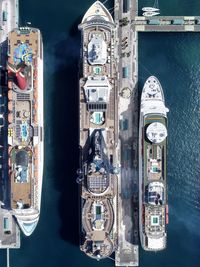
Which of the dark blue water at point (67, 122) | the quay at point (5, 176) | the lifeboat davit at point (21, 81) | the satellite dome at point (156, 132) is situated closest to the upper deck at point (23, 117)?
the lifeboat davit at point (21, 81)

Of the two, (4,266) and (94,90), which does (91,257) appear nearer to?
(4,266)

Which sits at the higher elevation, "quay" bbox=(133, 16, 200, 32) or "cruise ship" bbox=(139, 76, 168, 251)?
"quay" bbox=(133, 16, 200, 32)

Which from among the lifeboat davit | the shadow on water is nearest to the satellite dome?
the shadow on water

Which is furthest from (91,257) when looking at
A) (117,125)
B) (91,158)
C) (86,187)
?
(117,125)

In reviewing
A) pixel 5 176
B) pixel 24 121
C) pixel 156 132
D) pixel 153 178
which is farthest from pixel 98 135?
pixel 5 176

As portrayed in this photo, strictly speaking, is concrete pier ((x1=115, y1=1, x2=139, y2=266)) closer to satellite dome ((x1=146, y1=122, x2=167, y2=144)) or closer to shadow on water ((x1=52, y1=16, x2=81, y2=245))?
satellite dome ((x1=146, y1=122, x2=167, y2=144))

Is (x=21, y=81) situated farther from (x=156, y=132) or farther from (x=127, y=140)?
(x=156, y=132)
